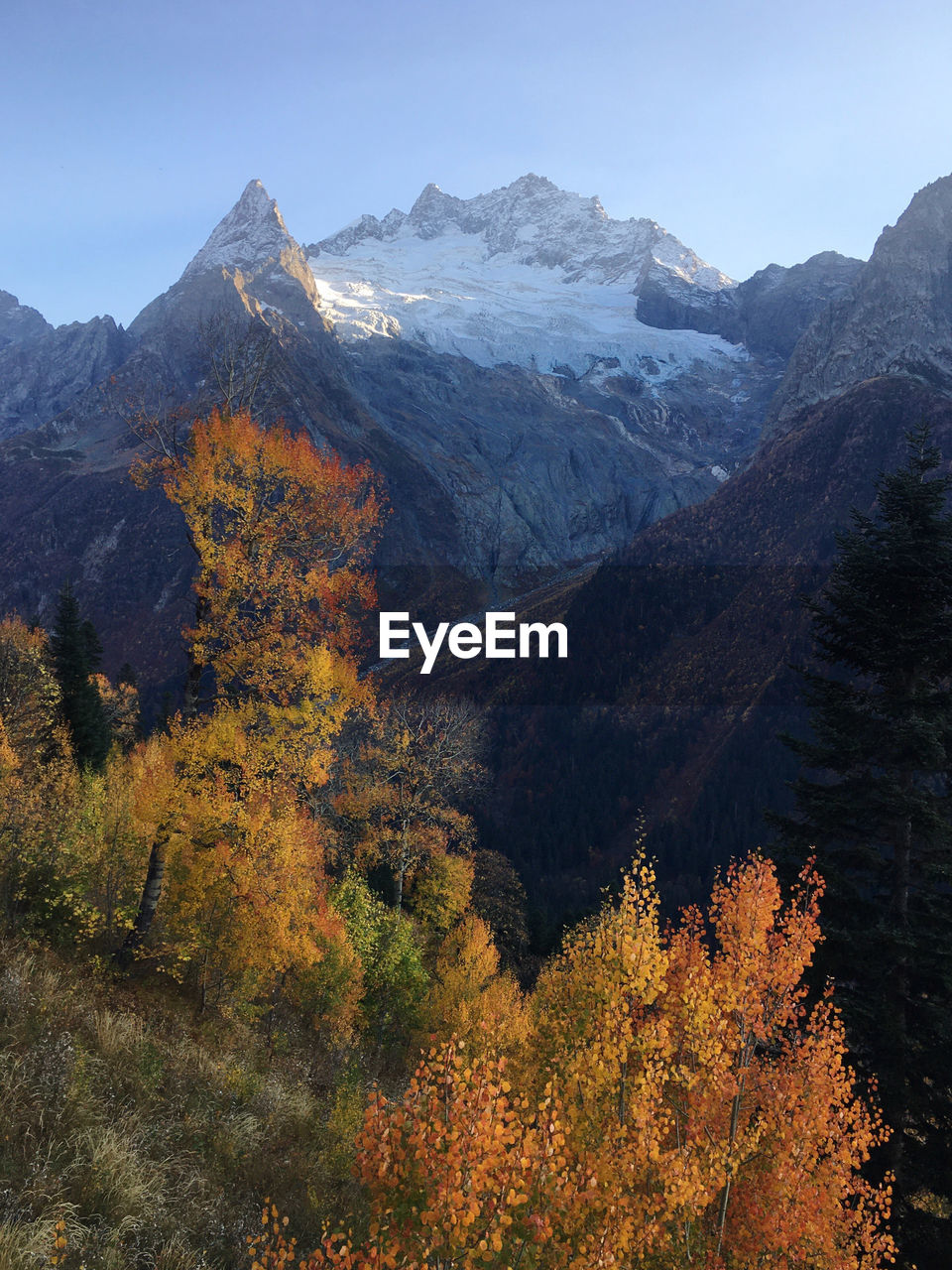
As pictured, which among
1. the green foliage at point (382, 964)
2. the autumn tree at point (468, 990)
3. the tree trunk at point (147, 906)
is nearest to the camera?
the tree trunk at point (147, 906)

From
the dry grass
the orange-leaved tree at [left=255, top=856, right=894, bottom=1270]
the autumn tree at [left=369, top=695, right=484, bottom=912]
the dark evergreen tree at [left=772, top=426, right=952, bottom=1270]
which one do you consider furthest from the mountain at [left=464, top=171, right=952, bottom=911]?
the dry grass

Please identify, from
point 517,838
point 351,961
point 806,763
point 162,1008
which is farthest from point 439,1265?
point 517,838

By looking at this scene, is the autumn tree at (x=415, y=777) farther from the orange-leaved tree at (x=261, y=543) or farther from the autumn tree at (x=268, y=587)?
the orange-leaved tree at (x=261, y=543)

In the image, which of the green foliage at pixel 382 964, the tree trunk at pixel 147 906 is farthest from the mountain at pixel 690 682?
the tree trunk at pixel 147 906

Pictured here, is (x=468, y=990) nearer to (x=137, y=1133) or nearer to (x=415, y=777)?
(x=415, y=777)

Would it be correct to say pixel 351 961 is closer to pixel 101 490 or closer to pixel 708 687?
pixel 708 687

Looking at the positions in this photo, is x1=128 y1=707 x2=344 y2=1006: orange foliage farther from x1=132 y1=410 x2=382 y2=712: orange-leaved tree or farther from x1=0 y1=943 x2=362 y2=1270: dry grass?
x1=0 y1=943 x2=362 y2=1270: dry grass
